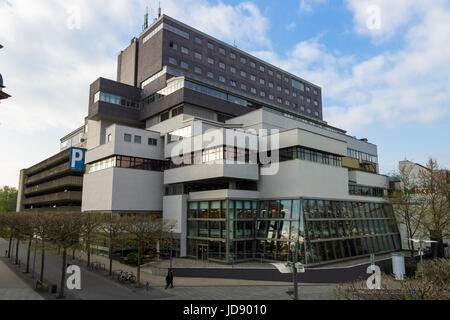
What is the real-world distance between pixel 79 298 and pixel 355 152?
56.4 meters

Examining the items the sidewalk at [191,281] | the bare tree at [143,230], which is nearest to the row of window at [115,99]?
the bare tree at [143,230]

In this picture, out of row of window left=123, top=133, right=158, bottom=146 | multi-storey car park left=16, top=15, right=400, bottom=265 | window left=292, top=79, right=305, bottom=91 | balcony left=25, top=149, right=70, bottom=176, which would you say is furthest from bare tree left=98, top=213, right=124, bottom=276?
window left=292, top=79, right=305, bottom=91

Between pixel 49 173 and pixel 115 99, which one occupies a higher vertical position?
pixel 115 99

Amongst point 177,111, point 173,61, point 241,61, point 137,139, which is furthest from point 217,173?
point 241,61

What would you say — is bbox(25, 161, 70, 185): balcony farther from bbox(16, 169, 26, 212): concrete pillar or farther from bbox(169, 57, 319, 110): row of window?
bbox(169, 57, 319, 110): row of window

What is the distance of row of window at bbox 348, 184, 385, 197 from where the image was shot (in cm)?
4859

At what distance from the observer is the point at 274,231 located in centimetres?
3791

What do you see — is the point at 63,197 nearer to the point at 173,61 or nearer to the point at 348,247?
the point at 173,61

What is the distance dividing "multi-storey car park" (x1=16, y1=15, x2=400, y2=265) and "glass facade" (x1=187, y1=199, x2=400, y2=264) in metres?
0.12

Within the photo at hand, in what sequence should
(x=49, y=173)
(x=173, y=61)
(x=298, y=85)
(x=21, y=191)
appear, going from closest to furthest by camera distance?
(x=173, y=61) → (x=49, y=173) → (x=298, y=85) → (x=21, y=191)

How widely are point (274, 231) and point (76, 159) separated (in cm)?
3812
